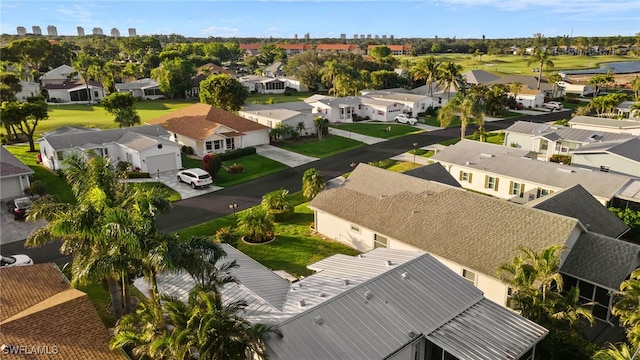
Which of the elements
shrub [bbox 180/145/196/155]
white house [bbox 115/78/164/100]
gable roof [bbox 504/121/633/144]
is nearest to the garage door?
shrub [bbox 180/145/196/155]

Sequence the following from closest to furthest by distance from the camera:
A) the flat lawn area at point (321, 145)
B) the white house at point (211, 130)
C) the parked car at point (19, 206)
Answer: the parked car at point (19, 206) → the white house at point (211, 130) → the flat lawn area at point (321, 145)

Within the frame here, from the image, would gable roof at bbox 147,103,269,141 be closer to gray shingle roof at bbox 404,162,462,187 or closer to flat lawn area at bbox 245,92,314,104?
gray shingle roof at bbox 404,162,462,187

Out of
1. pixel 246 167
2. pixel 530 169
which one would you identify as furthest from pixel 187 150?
pixel 530 169

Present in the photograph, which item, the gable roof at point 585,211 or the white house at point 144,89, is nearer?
the gable roof at point 585,211

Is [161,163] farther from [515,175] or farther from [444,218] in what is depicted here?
[515,175]

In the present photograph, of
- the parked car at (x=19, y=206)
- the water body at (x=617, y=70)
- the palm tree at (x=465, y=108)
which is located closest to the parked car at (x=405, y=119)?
the palm tree at (x=465, y=108)

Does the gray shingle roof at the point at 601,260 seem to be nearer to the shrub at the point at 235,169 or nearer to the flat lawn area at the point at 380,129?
the shrub at the point at 235,169
